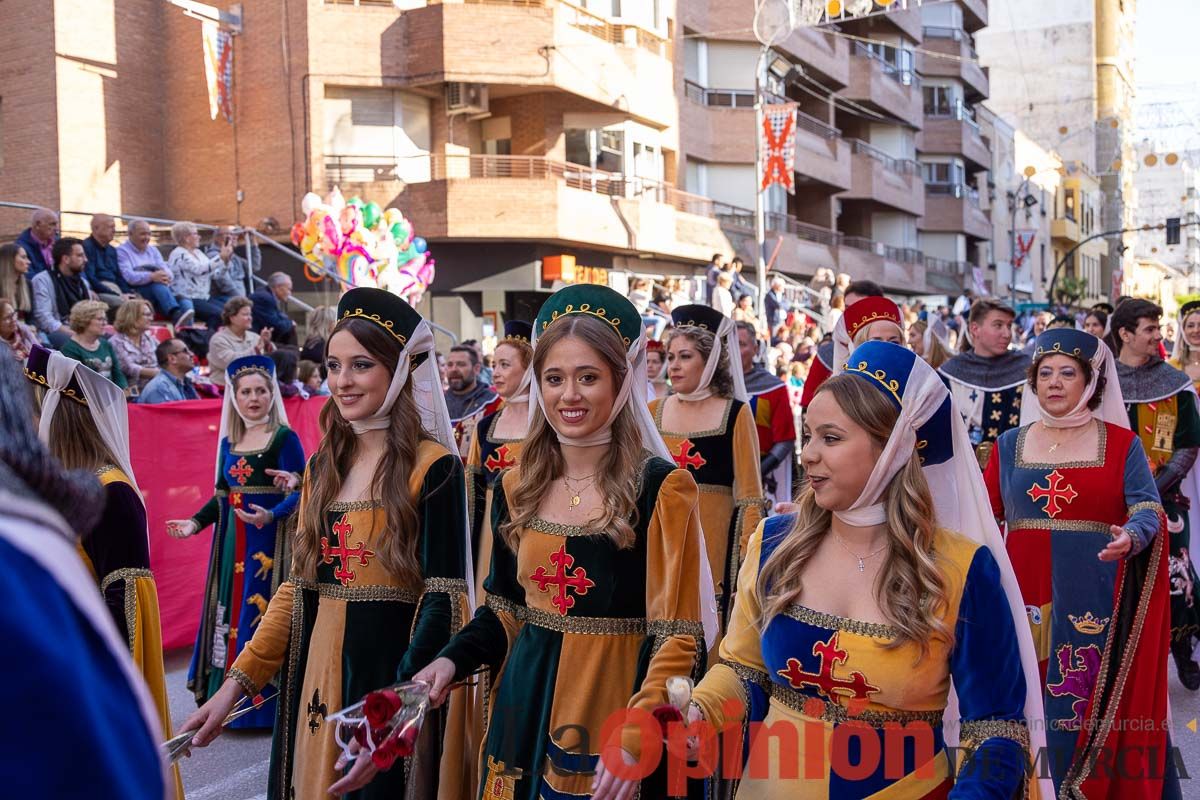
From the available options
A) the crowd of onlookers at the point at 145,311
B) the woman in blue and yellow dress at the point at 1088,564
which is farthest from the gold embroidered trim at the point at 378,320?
the crowd of onlookers at the point at 145,311

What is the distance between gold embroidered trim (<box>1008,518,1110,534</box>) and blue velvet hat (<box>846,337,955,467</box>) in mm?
2713

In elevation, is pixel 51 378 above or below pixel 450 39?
below

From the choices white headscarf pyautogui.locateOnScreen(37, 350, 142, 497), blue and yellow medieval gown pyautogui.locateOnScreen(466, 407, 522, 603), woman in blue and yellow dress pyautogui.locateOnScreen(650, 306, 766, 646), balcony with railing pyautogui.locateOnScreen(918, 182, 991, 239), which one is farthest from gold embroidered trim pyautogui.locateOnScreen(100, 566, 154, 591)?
balcony with railing pyautogui.locateOnScreen(918, 182, 991, 239)

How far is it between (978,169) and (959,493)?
5713cm

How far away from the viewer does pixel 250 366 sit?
7410 millimetres

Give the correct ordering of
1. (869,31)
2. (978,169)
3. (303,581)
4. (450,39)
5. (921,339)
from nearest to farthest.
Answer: (303,581), (921,339), (450,39), (869,31), (978,169)

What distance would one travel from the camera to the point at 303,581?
4031 millimetres

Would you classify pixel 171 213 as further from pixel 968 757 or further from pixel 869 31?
pixel 869 31

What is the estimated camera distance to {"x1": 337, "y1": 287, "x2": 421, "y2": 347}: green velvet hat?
13.3ft

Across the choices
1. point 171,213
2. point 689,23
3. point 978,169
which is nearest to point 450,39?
point 171,213

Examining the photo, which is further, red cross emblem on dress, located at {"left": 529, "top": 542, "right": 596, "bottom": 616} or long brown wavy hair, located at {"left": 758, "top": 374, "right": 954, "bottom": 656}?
red cross emblem on dress, located at {"left": 529, "top": 542, "right": 596, "bottom": 616}

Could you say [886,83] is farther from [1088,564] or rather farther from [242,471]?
[1088,564]

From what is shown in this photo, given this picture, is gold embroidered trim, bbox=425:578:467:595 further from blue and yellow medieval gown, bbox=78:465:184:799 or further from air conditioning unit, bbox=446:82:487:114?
air conditioning unit, bbox=446:82:487:114

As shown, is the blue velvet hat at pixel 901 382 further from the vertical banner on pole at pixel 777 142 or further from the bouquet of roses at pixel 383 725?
the vertical banner on pole at pixel 777 142
